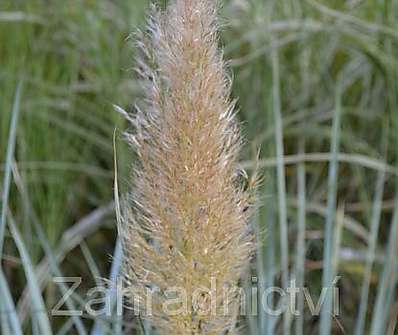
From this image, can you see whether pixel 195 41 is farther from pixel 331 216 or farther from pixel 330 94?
pixel 330 94

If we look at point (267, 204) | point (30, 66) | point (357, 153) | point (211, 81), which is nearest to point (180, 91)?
point (211, 81)

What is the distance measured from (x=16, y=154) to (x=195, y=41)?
1.23 metres

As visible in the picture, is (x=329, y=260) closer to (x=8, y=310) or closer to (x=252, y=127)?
(x=8, y=310)

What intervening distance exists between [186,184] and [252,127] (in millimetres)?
1036

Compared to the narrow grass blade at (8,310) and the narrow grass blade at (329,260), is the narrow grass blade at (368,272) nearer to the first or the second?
the narrow grass blade at (329,260)

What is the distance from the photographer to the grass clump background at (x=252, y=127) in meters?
1.50

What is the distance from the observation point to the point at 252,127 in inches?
66.8

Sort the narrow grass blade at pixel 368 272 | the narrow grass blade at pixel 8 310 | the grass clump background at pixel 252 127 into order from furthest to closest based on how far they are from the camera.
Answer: the grass clump background at pixel 252 127
the narrow grass blade at pixel 368 272
the narrow grass blade at pixel 8 310

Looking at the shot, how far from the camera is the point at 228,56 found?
1.91 metres

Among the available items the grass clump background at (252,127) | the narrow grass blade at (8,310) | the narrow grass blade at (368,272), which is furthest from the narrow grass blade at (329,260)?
the narrow grass blade at (8,310)

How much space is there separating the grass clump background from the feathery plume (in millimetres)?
657

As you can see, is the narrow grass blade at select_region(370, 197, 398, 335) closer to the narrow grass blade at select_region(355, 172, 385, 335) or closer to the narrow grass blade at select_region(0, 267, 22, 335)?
the narrow grass blade at select_region(355, 172, 385, 335)

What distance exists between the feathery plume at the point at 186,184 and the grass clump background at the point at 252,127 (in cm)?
66

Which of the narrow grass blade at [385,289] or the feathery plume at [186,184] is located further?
the narrow grass blade at [385,289]
